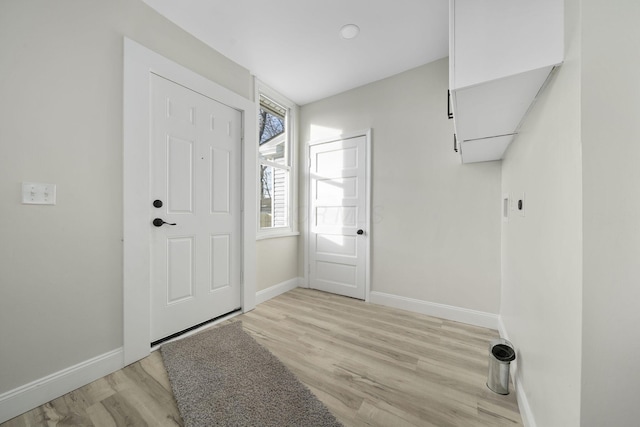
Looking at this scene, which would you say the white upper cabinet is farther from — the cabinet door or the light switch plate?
the light switch plate

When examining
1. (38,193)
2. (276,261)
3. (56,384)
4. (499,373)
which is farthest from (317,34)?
(56,384)

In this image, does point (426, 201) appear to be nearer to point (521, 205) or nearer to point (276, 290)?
point (521, 205)

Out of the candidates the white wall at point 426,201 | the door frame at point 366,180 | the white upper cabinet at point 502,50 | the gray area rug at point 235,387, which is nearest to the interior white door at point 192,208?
the gray area rug at point 235,387

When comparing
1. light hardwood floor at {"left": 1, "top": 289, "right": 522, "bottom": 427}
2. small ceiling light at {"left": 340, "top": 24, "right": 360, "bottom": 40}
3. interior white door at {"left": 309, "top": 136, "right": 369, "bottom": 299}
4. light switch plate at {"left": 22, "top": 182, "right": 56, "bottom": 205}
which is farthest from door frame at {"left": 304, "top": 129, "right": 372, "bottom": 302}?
light switch plate at {"left": 22, "top": 182, "right": 56, "bottom": 205}

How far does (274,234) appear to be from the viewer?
9.86 feet

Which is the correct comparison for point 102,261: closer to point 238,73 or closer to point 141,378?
point 141,378

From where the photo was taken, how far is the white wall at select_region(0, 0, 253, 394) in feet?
4.08

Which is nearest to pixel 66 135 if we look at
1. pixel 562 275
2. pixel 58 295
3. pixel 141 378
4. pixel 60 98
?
pixel 60 98

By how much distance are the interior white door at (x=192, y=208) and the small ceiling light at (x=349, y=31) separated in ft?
4.17

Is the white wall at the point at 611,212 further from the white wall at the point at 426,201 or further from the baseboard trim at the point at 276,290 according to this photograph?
the baseboard trim at the point at 276,290

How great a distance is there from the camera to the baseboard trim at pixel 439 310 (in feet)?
7.20

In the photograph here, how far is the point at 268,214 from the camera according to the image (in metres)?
3.06

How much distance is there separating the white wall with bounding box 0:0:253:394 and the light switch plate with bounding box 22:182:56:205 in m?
0.02

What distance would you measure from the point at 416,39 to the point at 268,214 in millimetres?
2424
